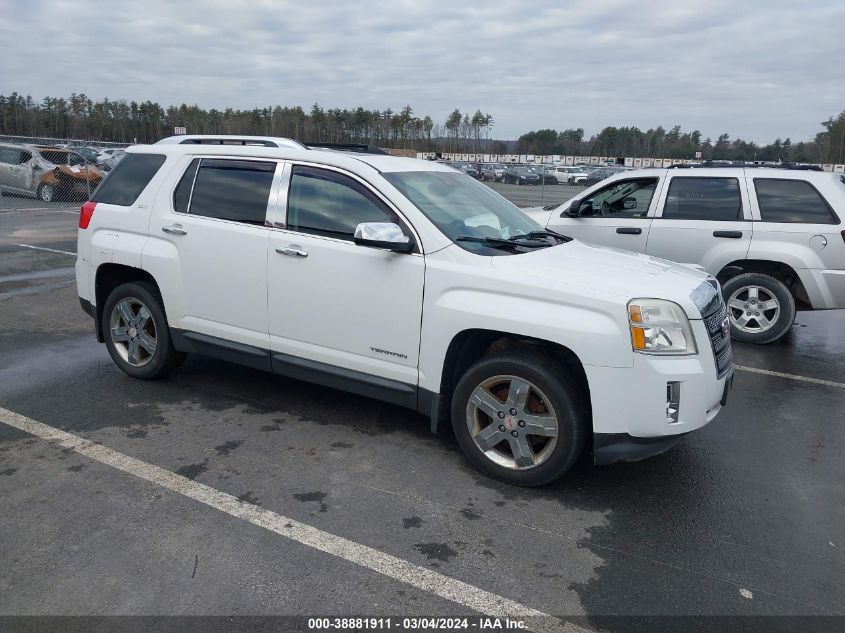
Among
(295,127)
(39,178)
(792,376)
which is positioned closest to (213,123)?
(295,127)

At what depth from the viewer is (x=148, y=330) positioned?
5.59 metres

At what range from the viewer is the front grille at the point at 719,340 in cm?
391

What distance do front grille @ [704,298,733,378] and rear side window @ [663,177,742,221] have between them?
13.1ft

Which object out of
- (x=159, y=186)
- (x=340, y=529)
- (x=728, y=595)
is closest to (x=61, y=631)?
(x=340, y=529)

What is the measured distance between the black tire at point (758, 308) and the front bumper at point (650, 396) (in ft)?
14.1

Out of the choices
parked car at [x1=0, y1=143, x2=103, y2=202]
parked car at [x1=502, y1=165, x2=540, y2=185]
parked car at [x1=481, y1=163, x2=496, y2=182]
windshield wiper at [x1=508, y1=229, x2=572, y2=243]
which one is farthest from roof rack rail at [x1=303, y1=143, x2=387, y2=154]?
parked car at [x1=481, y1=163, x2=496, y2=182]

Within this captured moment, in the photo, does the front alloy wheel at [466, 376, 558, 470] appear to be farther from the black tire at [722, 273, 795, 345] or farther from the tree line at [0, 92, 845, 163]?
the tree line at [0, 92, 845, 163]

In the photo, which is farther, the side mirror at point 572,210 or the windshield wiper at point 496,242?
the side mirror at point 572,210

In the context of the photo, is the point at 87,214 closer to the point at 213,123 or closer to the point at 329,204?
the point at 329,204

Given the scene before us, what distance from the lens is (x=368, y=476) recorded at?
13.5 feet

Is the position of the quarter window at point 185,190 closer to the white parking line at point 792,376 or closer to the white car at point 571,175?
the white parking line at point 792,376

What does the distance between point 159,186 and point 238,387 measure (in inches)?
68.0

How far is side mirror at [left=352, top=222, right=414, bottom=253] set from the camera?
410cm

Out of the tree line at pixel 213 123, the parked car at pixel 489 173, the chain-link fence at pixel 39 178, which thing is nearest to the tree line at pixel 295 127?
the tree line at pixel 213 123
